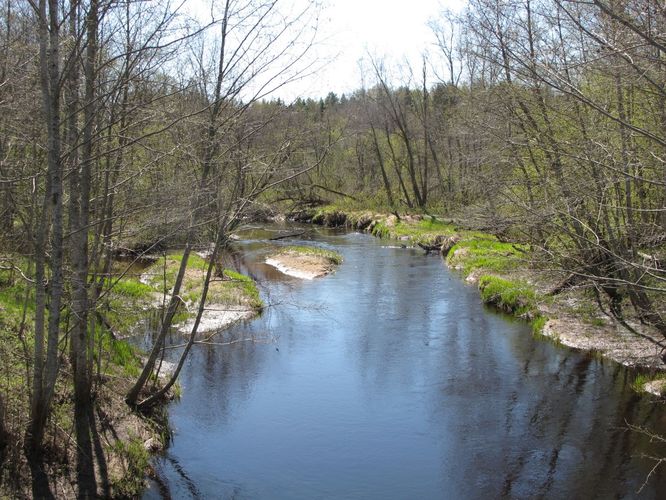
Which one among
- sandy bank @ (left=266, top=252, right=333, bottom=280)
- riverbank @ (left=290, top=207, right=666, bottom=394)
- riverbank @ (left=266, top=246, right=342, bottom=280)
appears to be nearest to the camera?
riverbank @ (left=290, top=207, right=666, bottom=394)

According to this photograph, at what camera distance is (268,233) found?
32344 millimetres

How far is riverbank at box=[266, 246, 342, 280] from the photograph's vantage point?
67.5 ft

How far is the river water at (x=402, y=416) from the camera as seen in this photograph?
7551 millimetres

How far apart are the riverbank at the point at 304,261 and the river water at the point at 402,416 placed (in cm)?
561

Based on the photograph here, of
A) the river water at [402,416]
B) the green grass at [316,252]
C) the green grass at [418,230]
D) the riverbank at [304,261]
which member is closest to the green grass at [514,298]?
the river water at [402,416]

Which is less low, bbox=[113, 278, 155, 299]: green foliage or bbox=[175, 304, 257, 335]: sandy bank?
bbox=[113, 278, 155, 299]: green foliage

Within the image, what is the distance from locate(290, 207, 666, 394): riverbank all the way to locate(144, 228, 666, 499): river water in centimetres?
48

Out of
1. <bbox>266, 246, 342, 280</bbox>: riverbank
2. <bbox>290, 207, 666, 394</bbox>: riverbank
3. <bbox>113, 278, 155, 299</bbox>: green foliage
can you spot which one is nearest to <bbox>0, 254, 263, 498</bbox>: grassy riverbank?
<bbox>113, 278, 155, 299</bbox>: green foliage

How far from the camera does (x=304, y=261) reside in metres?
21.9

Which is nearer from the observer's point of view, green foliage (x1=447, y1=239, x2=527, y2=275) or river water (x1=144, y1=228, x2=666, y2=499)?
river water (x1=144, y1=228, x2=666, y2=499)

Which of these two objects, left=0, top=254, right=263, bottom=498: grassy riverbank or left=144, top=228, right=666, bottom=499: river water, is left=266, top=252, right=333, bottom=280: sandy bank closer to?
left=144, top=228, right=666, bottom=499: river water

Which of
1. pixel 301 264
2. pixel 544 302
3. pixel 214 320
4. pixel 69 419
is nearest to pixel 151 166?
Answer: pixel 69 419

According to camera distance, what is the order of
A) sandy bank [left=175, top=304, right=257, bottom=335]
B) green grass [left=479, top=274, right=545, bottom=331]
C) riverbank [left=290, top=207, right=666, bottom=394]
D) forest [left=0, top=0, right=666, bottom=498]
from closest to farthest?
forest [left=0, top=0, right=666, bottom=498] < riverbank [left=290, top=207, right=666, bottom=394] < sandy bank [left=175, top=304, right=257, bottom=335] < green grass [left=479, top=274, right=545, bottom=331]

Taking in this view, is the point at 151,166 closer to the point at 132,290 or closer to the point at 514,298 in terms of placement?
the point at 132,290
